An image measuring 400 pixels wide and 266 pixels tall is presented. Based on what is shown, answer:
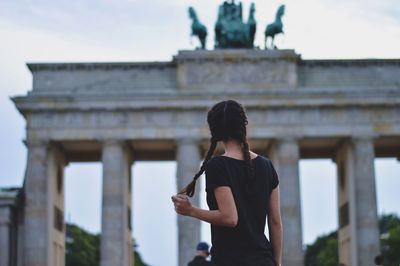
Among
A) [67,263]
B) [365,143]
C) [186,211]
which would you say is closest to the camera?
[186,211]

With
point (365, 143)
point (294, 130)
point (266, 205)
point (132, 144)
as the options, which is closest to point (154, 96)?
point (132, 144)

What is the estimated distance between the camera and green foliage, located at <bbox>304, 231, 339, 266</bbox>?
117000mm

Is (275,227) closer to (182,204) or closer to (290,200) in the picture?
(182,204)

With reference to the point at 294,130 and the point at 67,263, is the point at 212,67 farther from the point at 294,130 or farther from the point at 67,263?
the point at 67,263

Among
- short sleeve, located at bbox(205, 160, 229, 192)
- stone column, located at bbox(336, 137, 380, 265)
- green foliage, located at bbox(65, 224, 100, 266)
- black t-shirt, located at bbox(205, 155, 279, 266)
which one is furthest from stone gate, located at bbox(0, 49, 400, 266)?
short sleeve, located at bbox(205, 160, 229, 192)

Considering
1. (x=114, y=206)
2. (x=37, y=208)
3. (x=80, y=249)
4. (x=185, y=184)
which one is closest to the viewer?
(x=37, y=208)

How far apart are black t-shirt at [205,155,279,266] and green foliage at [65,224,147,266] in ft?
351

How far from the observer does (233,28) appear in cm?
6588

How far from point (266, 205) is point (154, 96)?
55.9 m

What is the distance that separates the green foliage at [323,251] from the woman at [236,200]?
349 feet

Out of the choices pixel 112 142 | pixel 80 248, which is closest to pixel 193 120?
pixel 112 142

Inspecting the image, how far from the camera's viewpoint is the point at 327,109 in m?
63.2

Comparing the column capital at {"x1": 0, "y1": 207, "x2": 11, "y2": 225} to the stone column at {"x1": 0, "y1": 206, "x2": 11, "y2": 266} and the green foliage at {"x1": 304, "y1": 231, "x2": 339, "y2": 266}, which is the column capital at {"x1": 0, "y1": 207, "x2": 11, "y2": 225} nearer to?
the stone column at {"x1": 0, "y1": 206, "x2": 11, "y2": 266}

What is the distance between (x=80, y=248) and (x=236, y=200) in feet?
385
